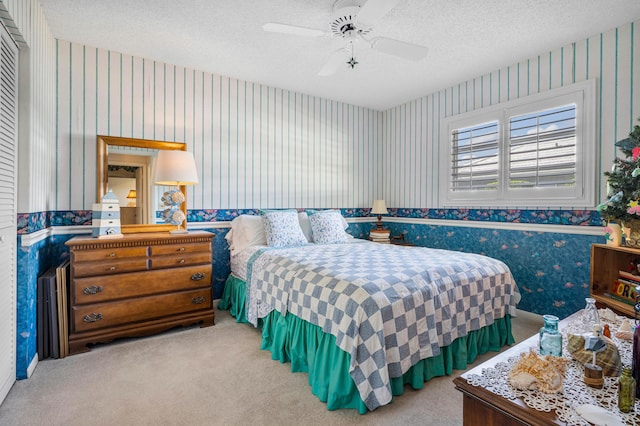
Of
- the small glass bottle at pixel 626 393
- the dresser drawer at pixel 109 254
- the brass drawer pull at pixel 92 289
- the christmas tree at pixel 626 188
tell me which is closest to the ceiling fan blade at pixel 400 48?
the christmas tree at pixel 626 188

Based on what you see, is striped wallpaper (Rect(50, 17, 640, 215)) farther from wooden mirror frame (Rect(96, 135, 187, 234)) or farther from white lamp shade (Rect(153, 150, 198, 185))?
white lamp shade (Rect(153, 150, 198, 185))

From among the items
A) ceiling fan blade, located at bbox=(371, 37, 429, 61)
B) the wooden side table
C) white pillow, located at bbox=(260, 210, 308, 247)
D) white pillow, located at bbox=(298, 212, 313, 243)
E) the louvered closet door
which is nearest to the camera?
the wooden side table

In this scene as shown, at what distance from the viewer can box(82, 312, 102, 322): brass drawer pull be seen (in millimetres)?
2535

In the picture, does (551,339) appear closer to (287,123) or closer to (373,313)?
(373,313)

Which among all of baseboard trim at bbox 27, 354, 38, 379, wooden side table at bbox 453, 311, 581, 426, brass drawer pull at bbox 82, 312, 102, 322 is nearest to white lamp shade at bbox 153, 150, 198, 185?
brass drawer pull at bbox 82, 312, 102, 322

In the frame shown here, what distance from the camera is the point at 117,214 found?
282 centimetres

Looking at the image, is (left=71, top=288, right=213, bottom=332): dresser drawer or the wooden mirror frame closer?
(left=71, top=288, right=213, bottom=332): dresser drawer

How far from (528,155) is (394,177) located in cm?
188

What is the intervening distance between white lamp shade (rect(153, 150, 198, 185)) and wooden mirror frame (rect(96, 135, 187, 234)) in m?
0.25

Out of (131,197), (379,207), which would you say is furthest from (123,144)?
(379,207)

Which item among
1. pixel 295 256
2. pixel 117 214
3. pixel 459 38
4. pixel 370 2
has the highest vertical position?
pixel 459 38

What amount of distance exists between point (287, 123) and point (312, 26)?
163cm

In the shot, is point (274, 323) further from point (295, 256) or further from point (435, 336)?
point (435, 336)

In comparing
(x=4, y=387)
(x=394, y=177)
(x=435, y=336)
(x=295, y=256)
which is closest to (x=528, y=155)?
(x=394, y=177)
